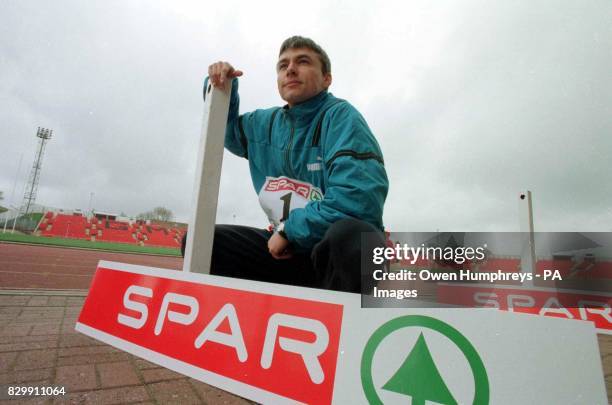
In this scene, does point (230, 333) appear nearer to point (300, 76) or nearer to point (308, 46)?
point (300, 76)

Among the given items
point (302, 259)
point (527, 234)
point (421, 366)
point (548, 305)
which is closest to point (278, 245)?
point (302, 259)

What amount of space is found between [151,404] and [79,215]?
130ft

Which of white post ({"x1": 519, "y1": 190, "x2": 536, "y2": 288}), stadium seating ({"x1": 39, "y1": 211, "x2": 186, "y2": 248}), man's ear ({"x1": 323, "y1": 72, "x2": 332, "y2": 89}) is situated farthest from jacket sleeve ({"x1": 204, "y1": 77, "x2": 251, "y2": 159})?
stadium seating ({"x1": 39, "y1": 211, "x2": 186, "y2": 248})

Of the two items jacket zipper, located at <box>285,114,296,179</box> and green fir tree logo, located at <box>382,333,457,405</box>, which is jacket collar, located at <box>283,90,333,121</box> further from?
green fir tree logo, located at <box>382,333,457,405</box>

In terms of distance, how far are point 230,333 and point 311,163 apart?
764 millimetres

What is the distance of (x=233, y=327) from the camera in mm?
1014

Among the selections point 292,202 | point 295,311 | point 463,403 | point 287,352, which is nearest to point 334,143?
point 292,202

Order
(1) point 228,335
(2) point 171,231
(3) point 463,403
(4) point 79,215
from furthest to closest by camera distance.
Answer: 1. (2) point 171,231
2. (4) point 79,215
3. (1) point 228,335
4. (3) point 463,403

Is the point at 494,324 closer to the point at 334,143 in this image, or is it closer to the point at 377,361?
the point at 377,361

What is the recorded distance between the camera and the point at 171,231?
121ft

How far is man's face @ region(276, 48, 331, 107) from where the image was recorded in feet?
4.77

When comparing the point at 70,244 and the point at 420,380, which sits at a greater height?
the point at 70,244

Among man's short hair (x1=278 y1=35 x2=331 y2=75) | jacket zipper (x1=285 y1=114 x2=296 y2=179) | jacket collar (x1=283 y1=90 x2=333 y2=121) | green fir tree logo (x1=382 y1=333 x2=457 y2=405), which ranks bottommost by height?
green fir tree logo (x1=382 y1=333 x2=457 y2=405)

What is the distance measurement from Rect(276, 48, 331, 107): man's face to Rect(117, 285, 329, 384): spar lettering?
0.97 meters
